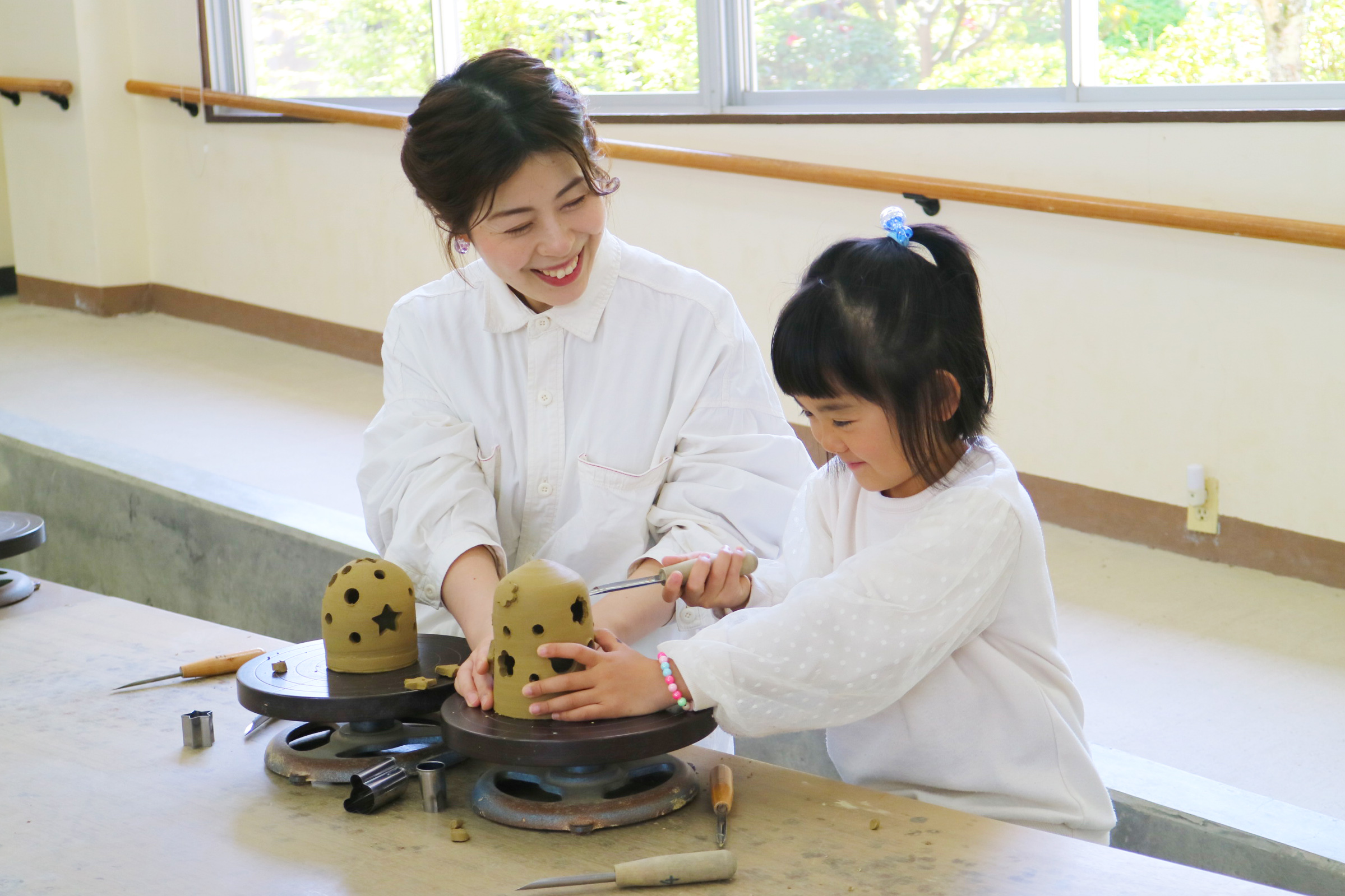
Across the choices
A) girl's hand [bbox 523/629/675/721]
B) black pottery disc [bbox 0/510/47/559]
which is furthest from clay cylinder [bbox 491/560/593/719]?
black pottery disc [bbox 0/510/47/559]

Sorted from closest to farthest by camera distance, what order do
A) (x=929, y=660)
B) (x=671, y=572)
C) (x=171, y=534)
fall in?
(x=929, y=660) < (x=671, y=572) < (x=171, y=534)

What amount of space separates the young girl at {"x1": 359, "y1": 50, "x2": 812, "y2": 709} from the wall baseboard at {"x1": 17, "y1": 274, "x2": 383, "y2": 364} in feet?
10.9

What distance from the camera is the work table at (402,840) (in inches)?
39.3

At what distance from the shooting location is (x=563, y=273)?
158 centimetres

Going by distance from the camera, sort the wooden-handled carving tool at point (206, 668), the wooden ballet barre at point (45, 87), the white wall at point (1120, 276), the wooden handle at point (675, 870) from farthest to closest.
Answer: the wooden ballet barre at point (45, 87)
the white wall at point (1120, 276)
the wooden-handled carving tool at point (206, 668)
the wooden handle at point (675, 870)

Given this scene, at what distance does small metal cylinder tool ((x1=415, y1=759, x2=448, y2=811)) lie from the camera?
114 centimetres

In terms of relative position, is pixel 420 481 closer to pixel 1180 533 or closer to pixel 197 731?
pixel 197 731

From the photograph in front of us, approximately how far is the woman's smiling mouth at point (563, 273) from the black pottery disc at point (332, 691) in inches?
19.8

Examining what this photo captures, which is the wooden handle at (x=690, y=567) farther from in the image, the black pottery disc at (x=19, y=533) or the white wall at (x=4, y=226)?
the white wall at (x=4, y=226)

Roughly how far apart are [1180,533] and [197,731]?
238cm

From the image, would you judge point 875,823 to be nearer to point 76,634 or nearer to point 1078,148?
point 76,634

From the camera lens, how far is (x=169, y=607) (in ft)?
9.61

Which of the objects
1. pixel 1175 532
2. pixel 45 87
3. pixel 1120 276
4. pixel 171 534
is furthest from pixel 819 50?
pixel 45 87

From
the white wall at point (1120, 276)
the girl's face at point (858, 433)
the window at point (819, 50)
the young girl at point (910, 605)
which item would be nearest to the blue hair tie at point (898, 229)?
the young girl at point (910, 605)
